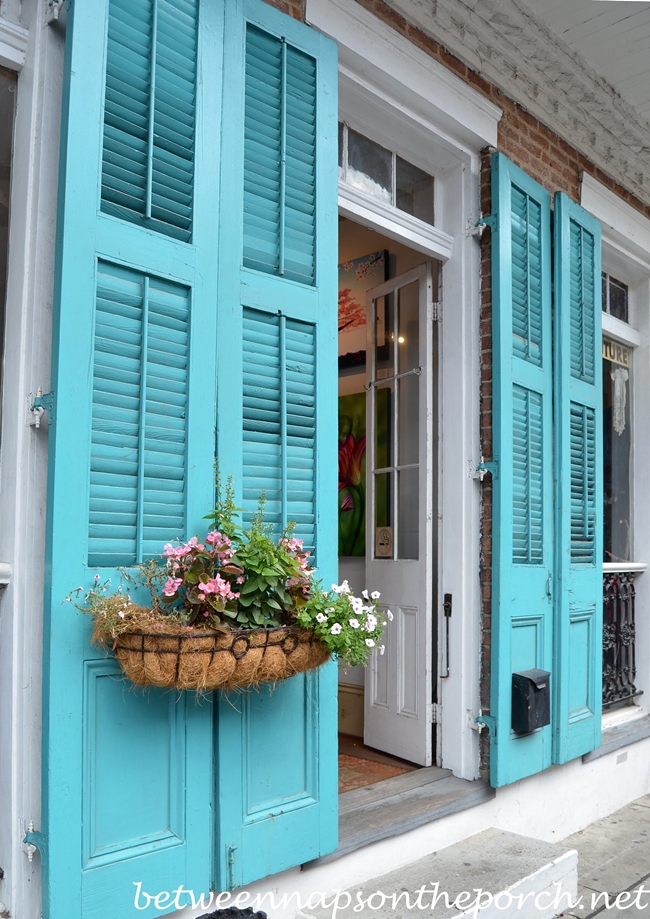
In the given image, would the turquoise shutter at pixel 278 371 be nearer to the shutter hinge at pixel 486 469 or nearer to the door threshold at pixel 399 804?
the door threshold at pixel 399 804

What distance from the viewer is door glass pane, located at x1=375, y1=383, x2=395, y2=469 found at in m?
4.52

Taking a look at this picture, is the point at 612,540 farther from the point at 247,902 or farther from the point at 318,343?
the point at 247,902

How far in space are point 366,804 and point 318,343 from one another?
6.34 feet

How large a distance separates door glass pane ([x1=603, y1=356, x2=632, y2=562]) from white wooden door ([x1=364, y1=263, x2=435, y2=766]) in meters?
1.76

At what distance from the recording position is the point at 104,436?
2312 mm

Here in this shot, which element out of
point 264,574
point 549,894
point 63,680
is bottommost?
point 549,894

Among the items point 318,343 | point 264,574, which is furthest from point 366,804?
point 318,343

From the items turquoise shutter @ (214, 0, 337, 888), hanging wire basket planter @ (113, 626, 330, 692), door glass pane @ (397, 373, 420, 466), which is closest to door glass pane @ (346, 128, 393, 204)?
turquoise shutter @ (214, 0, 337, 888)

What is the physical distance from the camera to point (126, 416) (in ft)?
7.77

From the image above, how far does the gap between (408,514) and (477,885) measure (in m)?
1.82

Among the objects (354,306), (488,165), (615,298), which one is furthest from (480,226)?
(615,298)

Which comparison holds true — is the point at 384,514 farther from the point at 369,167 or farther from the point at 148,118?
the point at 148,118

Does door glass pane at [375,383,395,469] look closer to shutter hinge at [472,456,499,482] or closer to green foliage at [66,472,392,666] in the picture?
shutter hinge at [472,456,499,482]

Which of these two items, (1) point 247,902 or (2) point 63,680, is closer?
(2) point 63,680
